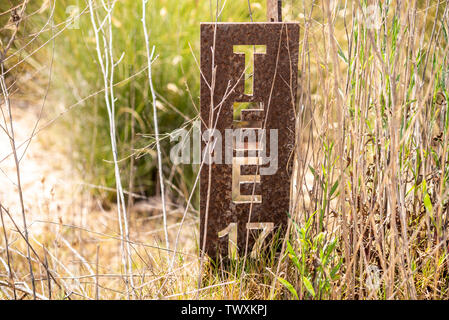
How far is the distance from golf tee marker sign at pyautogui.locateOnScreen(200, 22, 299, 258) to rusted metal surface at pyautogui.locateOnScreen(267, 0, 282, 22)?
1.6 inches

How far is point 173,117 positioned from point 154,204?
47 cm

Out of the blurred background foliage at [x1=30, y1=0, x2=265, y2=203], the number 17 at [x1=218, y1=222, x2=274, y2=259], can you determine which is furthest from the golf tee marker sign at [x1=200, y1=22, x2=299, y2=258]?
the blurred background foliage at [x1=30, y1=0, x2=265, y2=203]

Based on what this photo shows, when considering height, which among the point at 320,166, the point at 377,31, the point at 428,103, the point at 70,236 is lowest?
the point at 70,236

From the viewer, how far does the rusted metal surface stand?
137cm

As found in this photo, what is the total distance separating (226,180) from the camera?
1396 millimetres

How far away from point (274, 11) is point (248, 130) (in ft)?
1.04

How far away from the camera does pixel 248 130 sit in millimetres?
1396

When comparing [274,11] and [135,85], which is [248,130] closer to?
[274,11]

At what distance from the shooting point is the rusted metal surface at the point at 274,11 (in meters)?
1.37

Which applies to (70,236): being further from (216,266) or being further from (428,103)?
(428,103)

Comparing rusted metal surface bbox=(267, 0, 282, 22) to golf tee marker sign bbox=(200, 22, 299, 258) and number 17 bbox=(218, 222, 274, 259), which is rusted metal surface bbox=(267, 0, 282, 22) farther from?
number 17 bbox=(218, 222, 274, 259)

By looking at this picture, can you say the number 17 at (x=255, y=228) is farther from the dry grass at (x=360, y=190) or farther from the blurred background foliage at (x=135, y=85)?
the blurred background foliage at (x=135, y=85)
